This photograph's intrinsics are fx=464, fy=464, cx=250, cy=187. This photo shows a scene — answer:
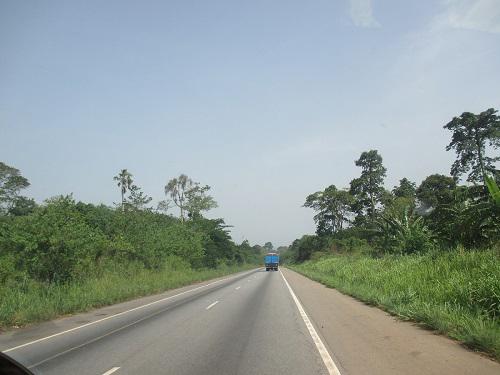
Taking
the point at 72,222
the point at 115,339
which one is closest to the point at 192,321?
the point at 115,339

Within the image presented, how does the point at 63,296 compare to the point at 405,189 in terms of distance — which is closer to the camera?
the point at 63,296

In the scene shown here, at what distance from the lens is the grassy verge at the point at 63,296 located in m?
14.1

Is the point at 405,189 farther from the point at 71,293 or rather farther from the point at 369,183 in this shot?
the point at 71,293

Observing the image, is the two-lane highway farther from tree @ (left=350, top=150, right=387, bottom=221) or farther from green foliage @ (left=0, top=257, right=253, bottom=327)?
tree @ (left=350, top=150, right=387, bottom=221)

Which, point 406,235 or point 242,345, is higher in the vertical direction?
point 406,235

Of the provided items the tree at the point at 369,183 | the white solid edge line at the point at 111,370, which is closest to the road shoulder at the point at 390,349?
the white solid edge line at the point at 111,370

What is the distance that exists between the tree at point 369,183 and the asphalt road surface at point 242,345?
58.7 meters

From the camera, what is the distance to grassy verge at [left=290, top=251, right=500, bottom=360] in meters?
8.78

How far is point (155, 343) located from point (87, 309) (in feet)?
29.7

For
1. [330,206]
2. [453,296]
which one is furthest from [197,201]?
[453,296]

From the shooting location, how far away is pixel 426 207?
60.7 metres

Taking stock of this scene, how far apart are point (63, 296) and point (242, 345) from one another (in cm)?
1108

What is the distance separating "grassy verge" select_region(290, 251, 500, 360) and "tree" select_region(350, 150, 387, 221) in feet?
177

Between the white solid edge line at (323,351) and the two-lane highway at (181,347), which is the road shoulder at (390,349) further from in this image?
the two-lane highway at (181,347)
